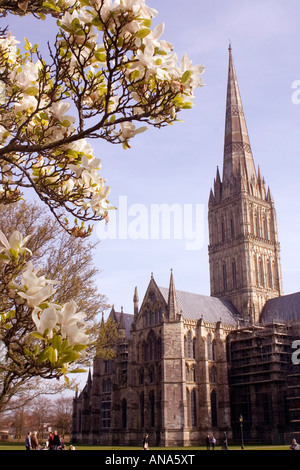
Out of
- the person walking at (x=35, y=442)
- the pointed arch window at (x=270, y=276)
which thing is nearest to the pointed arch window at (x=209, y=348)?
the pointed arch window at (x=270, y=276)

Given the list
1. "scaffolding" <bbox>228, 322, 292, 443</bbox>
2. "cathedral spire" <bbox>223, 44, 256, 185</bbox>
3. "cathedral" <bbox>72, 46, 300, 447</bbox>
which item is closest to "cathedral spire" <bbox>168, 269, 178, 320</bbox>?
"cathedral" <bbox>72, 46, 300, 447</bbox>

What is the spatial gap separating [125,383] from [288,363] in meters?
17.1

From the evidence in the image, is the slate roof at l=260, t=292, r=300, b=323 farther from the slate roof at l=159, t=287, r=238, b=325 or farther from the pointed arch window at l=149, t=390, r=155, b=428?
the pointed arch window at l=149, t=390, r=155, b=428

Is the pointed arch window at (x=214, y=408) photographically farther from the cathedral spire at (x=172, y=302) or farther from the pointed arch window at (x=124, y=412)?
the pointed arch window at (x=124, y=412)

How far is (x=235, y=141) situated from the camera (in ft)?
221

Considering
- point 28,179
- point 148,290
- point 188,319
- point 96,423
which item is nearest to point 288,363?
point 188,319

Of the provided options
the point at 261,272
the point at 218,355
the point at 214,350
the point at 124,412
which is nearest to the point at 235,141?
the point at 261,272

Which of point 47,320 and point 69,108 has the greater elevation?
point 69,108

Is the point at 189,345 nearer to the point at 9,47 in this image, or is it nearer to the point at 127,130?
the point at 9,47

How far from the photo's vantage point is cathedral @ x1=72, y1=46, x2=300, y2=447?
46.8 meters

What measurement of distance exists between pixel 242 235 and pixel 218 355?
1569 centimetres

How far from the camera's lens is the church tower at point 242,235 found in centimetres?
5922

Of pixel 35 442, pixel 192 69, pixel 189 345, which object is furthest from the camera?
pixel 189 345

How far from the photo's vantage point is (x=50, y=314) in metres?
3.59
